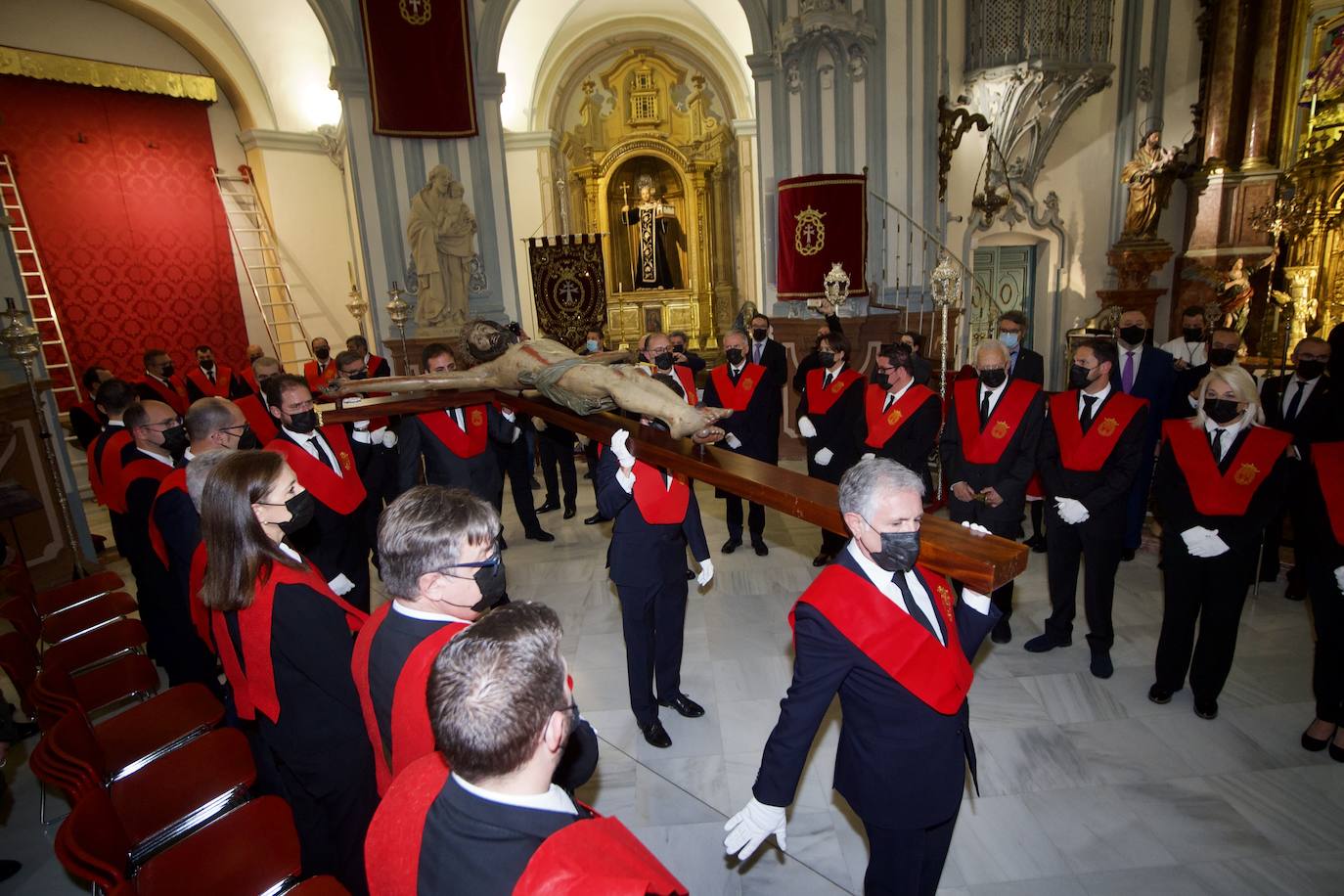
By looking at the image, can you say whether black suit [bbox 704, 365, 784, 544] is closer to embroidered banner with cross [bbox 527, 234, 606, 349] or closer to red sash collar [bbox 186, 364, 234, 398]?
embroidered banner with cross [bbox 527, 234, 606, 349]

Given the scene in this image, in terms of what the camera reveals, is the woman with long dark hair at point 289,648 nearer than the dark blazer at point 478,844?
No

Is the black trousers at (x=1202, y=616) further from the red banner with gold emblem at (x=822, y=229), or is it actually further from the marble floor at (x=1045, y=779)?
the red banner with gold emblem at (x=822, y=229)

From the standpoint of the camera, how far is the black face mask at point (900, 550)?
6.40 feet

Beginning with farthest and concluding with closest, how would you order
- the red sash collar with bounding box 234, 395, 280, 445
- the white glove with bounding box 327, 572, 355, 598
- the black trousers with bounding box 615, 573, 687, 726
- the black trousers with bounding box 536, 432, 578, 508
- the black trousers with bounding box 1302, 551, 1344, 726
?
1. the black trousers with bounding box 536, 432, 578, 508
2. the red sash collar with bounding box 234, 395, 280, 445
3. the white glove with bounding box 327, 572, 355, 598
4. the black trousers with bounding box 615, 573, 687, 726
5. the black trousers with bounding box 1302, 551, 1344, 726

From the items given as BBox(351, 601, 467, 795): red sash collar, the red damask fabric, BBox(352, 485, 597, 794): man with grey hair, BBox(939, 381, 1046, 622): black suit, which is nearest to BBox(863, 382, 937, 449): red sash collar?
BBox(939, 381, 1046, 622): black suit

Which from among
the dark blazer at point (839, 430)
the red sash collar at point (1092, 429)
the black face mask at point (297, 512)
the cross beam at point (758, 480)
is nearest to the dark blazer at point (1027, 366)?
the dark blazer at point (839, 430)

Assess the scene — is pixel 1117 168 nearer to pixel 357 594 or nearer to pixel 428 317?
pixel 428 317

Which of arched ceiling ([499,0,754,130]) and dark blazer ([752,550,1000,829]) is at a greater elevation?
arched ceiling ([499,0,754,130])

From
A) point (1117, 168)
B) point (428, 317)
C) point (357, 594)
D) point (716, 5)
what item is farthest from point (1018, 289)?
point (357, 594)

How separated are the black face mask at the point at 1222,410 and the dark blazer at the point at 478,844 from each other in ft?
12.2

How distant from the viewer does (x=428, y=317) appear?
392 inches

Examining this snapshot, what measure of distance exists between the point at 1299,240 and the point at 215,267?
16.7 meters

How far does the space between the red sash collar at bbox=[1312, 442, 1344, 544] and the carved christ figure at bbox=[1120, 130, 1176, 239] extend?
9422mm

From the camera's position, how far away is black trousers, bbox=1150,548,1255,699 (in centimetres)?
356
